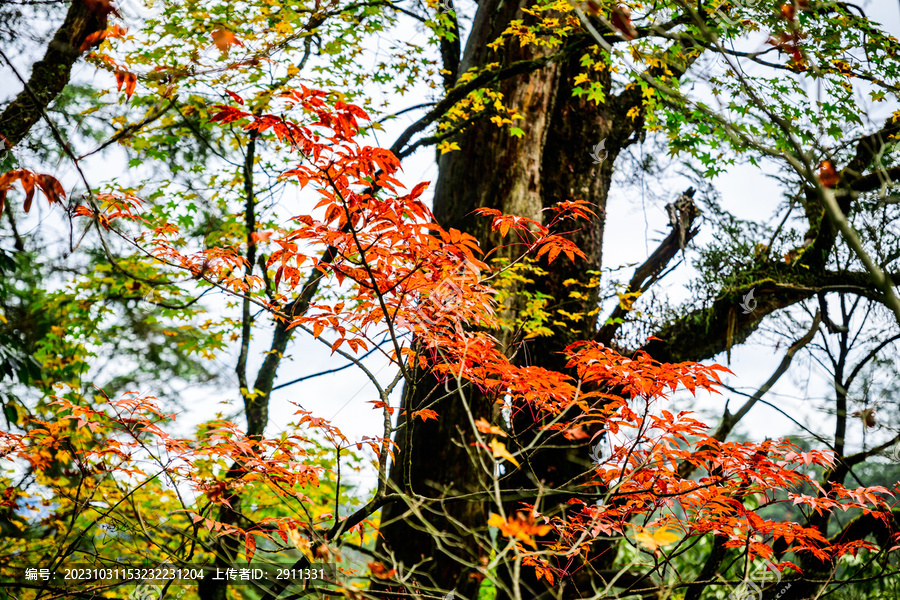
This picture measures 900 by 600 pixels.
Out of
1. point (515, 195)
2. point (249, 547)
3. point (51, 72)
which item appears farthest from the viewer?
point (515, 195)

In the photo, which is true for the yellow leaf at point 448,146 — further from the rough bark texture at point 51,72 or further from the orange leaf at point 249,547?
the orange leaf at point 249,547

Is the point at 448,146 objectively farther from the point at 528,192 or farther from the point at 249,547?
the point at 249,547

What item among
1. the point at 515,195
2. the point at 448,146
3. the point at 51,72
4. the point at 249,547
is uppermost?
the point at 448,146

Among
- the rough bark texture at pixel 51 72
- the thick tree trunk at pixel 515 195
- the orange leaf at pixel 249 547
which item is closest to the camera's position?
the orange leaf at pixel 249 547

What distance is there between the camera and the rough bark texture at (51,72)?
3.56m

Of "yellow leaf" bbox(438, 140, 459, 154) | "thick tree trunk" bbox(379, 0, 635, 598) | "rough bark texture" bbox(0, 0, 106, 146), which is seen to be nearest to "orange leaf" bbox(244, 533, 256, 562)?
"thick tree trunk" bbox(379, 0, 635, 598)

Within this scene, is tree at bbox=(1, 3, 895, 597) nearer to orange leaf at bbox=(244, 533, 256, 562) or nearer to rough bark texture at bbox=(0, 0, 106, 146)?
rough bark texture at bbox=(0, 0, 106, 146)

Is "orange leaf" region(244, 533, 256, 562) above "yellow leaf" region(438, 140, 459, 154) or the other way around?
the other way around

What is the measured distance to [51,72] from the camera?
12.5 ft

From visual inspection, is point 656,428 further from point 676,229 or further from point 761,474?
point 676,229

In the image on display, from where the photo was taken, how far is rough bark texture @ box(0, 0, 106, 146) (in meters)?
3.56

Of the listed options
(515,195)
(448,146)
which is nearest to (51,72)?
(448,146)

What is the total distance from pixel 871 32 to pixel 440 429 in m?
4.16

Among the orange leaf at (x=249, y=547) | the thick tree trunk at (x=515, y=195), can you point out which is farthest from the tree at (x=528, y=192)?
the orange leaf at (x=249, y=547)
